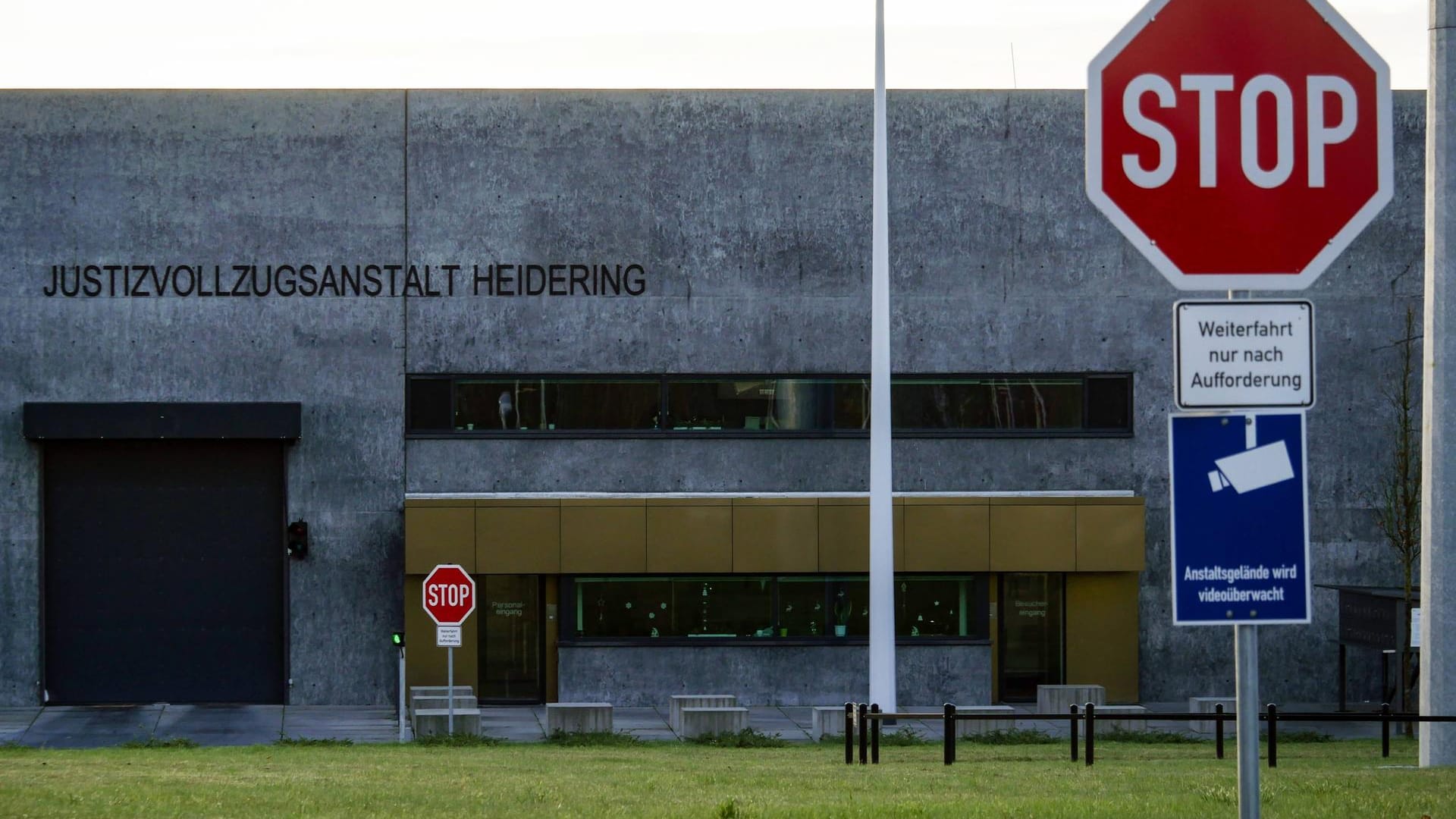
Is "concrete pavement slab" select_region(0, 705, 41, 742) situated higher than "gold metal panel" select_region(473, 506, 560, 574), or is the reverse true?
"gold metal panel" select_region(473, 506, 560, 574)

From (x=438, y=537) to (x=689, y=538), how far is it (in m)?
4.05

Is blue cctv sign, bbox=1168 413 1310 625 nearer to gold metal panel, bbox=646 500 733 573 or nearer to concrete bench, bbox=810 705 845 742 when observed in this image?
concrete bench, bbox=810 705 845 742

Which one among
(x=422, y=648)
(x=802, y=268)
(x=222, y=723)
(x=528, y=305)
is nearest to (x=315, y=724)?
(x=222, y=723)

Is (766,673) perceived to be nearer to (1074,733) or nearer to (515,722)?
(515,722)

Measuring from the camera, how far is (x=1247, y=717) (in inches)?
184

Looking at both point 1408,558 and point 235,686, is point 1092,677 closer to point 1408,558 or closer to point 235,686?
point 1408,558

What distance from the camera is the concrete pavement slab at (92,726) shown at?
24.9 meters

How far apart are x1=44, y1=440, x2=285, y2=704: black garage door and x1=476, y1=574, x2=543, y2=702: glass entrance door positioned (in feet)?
11.2

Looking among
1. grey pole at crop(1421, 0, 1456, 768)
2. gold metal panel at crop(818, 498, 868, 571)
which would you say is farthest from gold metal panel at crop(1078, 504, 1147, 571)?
grey pole at crop(1421, 0, 1456, 768)

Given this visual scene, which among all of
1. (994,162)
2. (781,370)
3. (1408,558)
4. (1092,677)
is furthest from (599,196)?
(1408,558)

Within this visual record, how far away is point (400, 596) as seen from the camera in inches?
1140

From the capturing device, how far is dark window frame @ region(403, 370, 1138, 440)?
95.2ft

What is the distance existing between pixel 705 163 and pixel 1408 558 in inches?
496

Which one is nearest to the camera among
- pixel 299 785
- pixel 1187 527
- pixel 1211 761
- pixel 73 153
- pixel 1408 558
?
pixel 1187 527
